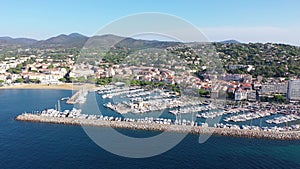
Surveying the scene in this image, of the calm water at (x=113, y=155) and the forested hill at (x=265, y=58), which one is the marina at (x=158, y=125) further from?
the forested hill at (x=265, y=58)

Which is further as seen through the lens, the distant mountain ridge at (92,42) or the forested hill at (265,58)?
the forested hill at (265,58)

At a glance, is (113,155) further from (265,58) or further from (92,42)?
(265,58)

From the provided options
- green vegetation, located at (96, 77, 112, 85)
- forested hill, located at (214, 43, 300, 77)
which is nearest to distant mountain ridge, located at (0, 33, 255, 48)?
green vegetation, located at (96, 77, 112, 85)

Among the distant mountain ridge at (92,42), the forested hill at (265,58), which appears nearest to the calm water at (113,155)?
the distant mountain ridge at (92,42)

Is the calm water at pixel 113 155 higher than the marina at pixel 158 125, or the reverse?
the marina at pixel 158 125

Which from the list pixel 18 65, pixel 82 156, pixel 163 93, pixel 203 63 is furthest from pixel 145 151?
pixel 18 65
